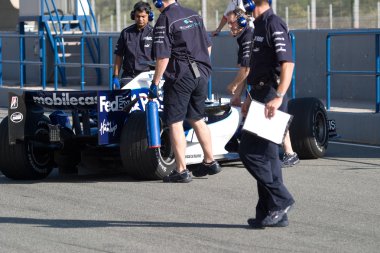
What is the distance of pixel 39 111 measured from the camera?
9.96 metres

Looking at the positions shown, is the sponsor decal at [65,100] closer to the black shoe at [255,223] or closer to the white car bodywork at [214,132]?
the white car bodywork at [214,132]

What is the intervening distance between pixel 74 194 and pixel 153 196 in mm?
800

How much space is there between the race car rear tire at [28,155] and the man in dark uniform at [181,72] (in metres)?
1.37

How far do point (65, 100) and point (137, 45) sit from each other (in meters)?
1.94

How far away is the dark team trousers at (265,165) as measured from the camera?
7.08 meters

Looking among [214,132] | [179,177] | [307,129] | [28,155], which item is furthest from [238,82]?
[307,129]

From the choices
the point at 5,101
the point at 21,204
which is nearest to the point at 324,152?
the point at 21,204

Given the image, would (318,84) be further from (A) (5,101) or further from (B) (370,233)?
(B) (370,233)

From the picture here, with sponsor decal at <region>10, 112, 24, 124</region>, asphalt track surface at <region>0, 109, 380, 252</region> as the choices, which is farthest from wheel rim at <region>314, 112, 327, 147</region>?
sponsor decal at <region>10, 112, 24, 124</region>

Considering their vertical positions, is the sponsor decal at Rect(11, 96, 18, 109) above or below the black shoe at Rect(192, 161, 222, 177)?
above

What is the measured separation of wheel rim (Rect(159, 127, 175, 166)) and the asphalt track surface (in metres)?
0.29

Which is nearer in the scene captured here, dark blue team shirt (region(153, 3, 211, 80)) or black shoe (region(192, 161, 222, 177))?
dark blue team shirt (region(153, 3, 211, 80))

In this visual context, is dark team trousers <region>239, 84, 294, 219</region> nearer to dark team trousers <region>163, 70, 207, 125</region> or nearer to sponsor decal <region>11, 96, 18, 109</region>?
dark team trousers <region>163, 70, 207, 125</region>

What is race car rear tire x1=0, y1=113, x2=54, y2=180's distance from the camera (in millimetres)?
9711
